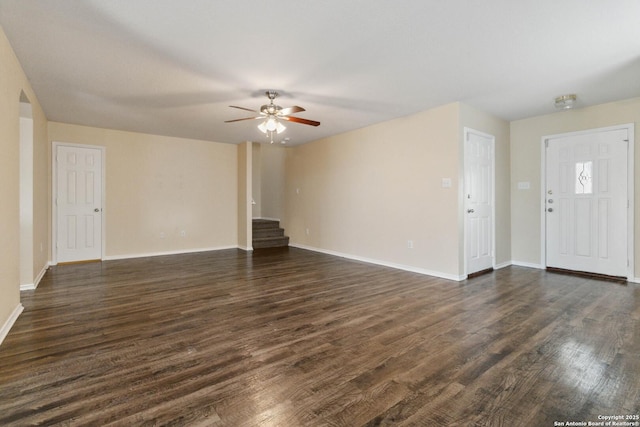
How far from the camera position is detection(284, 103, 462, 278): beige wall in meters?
4.48

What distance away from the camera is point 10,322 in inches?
106

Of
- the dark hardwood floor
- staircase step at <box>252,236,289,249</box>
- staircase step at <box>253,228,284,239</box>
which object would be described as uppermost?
staircase step at <box>253,228,284,239</box>

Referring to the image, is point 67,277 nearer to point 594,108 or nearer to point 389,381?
point 389,381

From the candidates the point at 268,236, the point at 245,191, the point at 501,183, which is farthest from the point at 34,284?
the point at 501,183

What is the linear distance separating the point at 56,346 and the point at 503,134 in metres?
6.35

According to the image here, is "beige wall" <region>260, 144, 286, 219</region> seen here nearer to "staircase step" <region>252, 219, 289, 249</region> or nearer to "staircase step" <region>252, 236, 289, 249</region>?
"staircase step" <region>252, 219, 289, 249</region>

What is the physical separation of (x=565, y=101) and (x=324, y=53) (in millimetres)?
3468

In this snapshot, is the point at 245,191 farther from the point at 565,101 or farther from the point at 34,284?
the point at 565,101

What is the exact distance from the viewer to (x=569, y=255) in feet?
15.8

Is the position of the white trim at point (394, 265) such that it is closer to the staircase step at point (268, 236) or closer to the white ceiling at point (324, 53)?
the staircase step at point (268, 236)

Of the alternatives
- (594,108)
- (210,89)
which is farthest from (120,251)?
(594,108)

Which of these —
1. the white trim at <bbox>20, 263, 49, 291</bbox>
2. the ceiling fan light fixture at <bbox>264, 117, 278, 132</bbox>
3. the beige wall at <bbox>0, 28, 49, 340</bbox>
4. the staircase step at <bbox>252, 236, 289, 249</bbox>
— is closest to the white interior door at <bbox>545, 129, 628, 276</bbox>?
the ceiling fan light fixture at <bbox>264, 117, 278, 132</bbox>

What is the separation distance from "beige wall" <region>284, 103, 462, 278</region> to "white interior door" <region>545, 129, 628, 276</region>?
193 centimetres

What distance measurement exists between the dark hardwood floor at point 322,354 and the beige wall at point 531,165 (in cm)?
127
